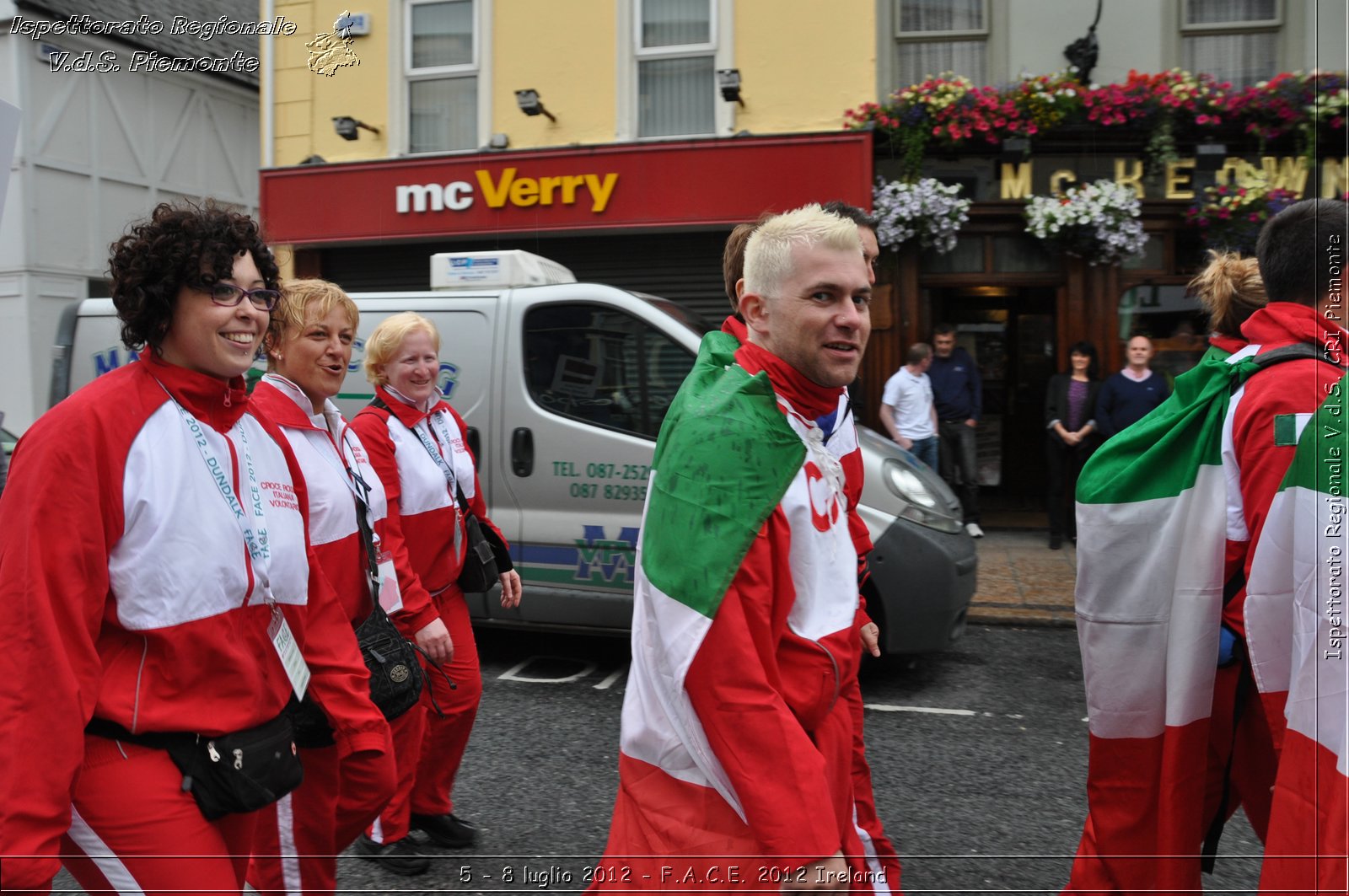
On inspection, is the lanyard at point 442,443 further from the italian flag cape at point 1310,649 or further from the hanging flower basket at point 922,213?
the hanging flower basket at point 922,213

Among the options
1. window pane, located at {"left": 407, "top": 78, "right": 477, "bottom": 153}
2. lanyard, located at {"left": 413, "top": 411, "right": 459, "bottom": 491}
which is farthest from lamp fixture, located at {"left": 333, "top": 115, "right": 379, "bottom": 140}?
lanyard, located at {"left": 413, "top": 411, "right": 459, "bottom": 491}

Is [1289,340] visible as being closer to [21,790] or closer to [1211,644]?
[1211,644]

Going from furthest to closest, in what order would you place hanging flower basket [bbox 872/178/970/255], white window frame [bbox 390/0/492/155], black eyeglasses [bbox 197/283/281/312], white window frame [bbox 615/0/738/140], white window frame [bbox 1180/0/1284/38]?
1. white window frame [bbox 390/0/492/155]
2. white window frame [bbox 615/0/738/140]
3. white window frame [bbox 1180/0/1284/38]
4. hanging flower basket [bbox 872/178/970/255]
5. black eyeglasses [bbox 197/283/281/312]

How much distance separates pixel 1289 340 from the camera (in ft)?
8.53

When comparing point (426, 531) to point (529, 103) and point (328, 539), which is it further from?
point (529, 103)

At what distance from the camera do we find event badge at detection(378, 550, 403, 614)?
11.2 feet

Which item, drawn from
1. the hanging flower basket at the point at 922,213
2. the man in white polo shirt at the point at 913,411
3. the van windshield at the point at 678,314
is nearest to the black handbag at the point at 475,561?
the van windshield at the point at 678,314

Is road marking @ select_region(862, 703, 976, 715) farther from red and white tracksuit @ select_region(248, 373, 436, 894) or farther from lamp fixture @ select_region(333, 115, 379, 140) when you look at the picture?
lamp fixture @ select_region(333, 115, 379, 140)

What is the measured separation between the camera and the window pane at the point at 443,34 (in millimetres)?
12070

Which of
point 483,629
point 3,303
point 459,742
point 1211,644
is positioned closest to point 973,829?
point 1211,644

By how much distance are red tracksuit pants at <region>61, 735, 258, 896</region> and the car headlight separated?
4.26m

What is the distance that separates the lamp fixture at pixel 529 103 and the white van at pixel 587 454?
5.64 meters

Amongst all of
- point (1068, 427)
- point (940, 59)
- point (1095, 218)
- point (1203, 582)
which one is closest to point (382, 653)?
point (1203, 582)

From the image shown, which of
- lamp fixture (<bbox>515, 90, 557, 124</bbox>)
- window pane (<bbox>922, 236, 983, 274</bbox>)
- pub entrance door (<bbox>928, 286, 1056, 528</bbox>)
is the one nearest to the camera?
window pane (<bbox>922, 236, 983, 274</bbox>)
